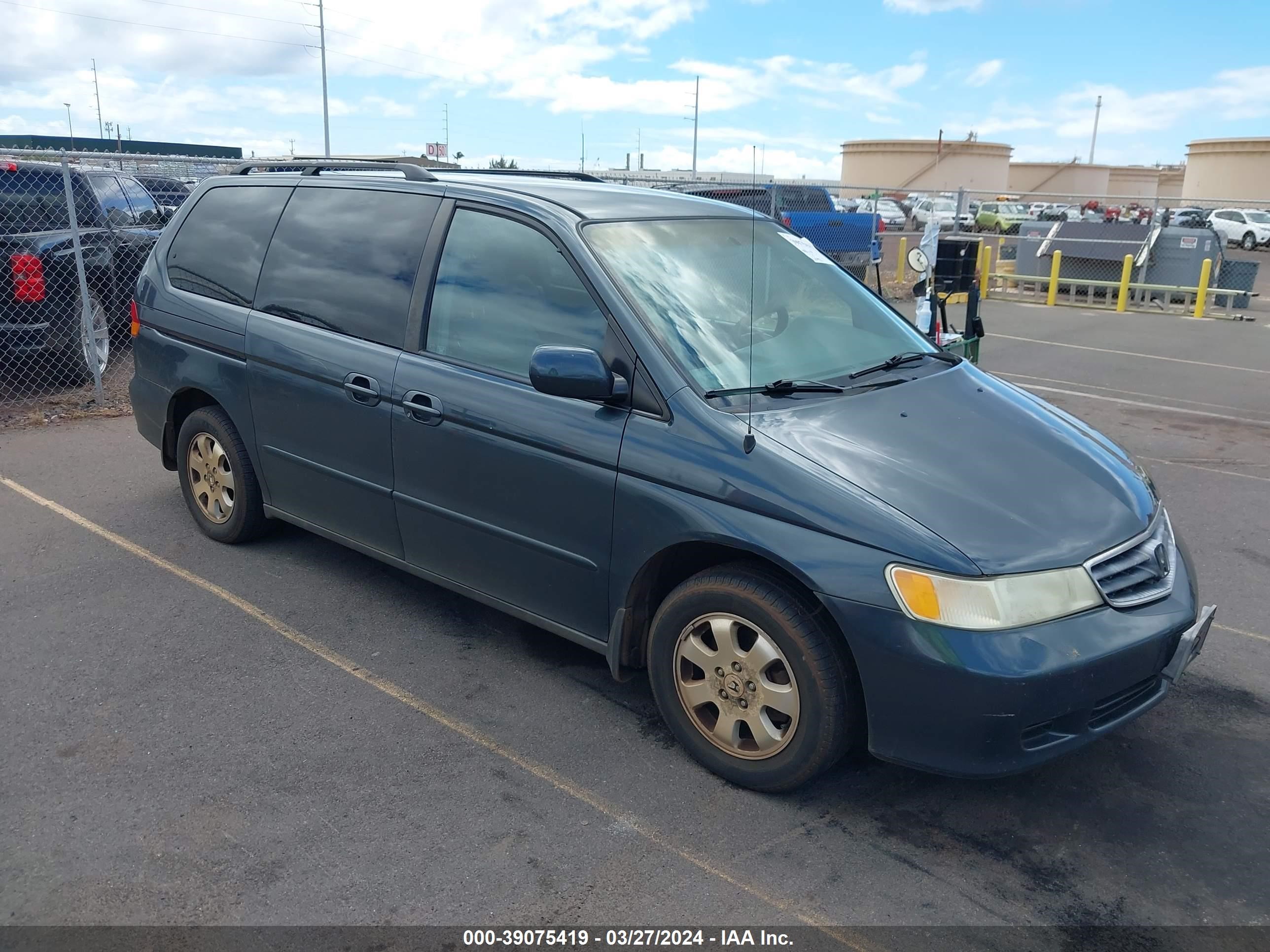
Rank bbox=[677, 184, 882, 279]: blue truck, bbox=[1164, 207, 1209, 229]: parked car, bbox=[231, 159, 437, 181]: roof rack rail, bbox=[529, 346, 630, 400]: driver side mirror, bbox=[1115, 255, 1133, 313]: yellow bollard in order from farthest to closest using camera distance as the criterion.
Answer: bbox=[1164, 207, 1209, 229]: parked car
bbox=[1115, 255, 1133, 313]: yellow bollard
bbox=[677, 184, 882, 279]: blue truck
bbox=[231, 159, 437, 181]: roof rack rail
bbox=[529, 346, 630, 400]: driver side mirror

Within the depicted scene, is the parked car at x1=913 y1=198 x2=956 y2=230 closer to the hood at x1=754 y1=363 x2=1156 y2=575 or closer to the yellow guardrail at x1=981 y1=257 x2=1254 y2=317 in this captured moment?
the yellow guardrail at x1=981 y1=257 x2=1254 y2=317

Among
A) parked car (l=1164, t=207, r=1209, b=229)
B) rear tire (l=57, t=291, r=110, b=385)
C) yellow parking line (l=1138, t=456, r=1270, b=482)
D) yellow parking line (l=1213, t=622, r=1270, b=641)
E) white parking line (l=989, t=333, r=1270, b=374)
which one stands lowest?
yellow parking line (l=1213, t=622, r=1270, b=641)

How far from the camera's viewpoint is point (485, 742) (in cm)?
359

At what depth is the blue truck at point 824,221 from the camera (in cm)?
1494

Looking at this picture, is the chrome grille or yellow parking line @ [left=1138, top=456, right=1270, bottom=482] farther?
yellow parking line @ [left=1138, top=456, right=1270, bottom=482]

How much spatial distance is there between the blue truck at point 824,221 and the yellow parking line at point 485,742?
427 inches

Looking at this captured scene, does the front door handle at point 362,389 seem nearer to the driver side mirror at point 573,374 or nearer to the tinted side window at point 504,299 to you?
the tinted side window at point 504,299

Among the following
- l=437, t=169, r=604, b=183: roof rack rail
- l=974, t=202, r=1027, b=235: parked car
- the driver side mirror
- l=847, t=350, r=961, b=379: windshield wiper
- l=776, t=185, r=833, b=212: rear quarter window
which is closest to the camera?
the driver side mirror

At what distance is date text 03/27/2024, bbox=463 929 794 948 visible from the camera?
2.64 meters

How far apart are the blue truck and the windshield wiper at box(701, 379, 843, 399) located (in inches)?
447

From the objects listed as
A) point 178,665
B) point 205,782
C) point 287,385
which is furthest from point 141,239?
point 205,782

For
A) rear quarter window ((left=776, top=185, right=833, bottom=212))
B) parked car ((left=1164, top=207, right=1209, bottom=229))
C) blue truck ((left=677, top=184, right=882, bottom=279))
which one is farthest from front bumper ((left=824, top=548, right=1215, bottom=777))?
A: parked car ((left=1164, top=207, right=1209, bottom=229))

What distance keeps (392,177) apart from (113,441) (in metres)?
4.21

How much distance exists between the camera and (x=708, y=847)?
9.95 feet
